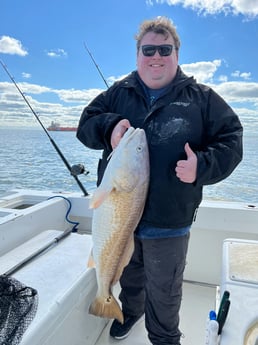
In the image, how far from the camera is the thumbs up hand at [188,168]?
157 cm

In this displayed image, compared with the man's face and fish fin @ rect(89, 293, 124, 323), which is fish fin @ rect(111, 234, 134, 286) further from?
the man's face

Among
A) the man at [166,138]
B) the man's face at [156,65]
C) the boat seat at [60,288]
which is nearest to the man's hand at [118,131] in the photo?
the man at [166,138]

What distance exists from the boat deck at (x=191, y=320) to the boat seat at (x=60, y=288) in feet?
0.65

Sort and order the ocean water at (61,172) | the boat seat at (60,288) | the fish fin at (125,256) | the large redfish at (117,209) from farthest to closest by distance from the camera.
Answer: the ocean water at (61,172), the fish fin at (125,256), the large redfish at (117,209), the boat seat at (60,288)

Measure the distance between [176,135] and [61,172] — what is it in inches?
229

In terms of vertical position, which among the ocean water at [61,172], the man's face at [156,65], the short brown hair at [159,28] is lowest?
the ocean water at [61,172]

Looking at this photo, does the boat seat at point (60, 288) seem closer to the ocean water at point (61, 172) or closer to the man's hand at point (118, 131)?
the man's hand at point (118, 131)

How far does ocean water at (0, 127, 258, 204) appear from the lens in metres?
5.45

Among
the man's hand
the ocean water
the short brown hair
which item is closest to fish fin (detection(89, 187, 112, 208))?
the man's hand

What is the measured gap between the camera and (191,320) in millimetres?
2488

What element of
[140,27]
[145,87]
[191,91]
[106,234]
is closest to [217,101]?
[191,91]

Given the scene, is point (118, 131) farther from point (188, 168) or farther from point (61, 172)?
point (61, 172)

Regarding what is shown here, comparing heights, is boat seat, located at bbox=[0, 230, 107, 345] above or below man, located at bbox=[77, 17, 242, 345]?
below

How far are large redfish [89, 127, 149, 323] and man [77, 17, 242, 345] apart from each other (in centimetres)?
11
